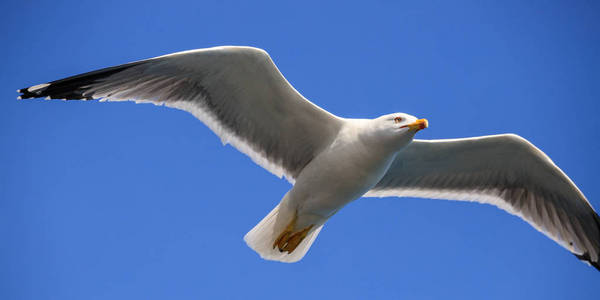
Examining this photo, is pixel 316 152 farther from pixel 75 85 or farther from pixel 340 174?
pixel 75 85

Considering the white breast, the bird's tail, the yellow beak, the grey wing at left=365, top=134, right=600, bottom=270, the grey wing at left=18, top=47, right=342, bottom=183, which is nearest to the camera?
the yellow beak

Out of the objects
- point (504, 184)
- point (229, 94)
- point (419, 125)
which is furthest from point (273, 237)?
point (504, 184)

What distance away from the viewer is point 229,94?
4.61m

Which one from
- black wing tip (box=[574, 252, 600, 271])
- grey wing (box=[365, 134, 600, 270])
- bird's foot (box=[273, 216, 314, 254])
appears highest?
grey wing (box=[365, 134, 600, 270])

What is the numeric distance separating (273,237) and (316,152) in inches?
29.3

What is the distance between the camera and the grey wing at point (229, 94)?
4.37 m

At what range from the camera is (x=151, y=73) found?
451 centimetres

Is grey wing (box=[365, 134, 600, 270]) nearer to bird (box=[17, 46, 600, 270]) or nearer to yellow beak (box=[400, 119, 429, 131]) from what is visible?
bird (box=[17, 46, 600, 270])

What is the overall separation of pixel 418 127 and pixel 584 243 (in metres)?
2.22

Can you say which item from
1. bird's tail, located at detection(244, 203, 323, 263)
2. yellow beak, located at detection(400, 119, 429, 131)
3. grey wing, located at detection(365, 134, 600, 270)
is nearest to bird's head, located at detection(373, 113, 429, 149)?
yellow beak, located at detection(400, 119, 429, 131)

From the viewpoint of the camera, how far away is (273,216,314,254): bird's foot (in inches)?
181

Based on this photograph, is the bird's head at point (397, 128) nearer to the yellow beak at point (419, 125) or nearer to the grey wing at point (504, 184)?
the yellow beak at point (419, 125)

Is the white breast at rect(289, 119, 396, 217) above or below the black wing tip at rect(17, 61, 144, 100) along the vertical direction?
below

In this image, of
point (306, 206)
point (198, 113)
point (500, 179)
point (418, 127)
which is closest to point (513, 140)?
point (500, 179)
